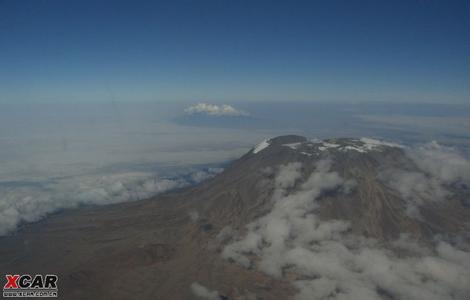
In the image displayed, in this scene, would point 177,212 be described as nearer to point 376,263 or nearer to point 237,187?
point 237,187

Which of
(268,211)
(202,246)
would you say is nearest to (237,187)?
(268,211)

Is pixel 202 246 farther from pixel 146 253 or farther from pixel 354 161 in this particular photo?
pixel 354 161

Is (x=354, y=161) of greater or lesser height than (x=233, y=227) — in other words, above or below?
above

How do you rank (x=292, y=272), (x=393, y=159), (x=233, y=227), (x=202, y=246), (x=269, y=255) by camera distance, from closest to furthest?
1. (x=292, y=272)
2. (x=269, y=255)
3. (x=202, y=246)
4. (x=233, y=227)
5. (x=393, y=159)

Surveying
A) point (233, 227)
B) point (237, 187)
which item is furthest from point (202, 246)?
point (237, 187)

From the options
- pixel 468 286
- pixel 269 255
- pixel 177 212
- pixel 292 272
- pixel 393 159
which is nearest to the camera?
pixel 468 286

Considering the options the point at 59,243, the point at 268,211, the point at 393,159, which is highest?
the point at 393,159

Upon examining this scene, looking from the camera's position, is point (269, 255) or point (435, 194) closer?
point (269, 255)
